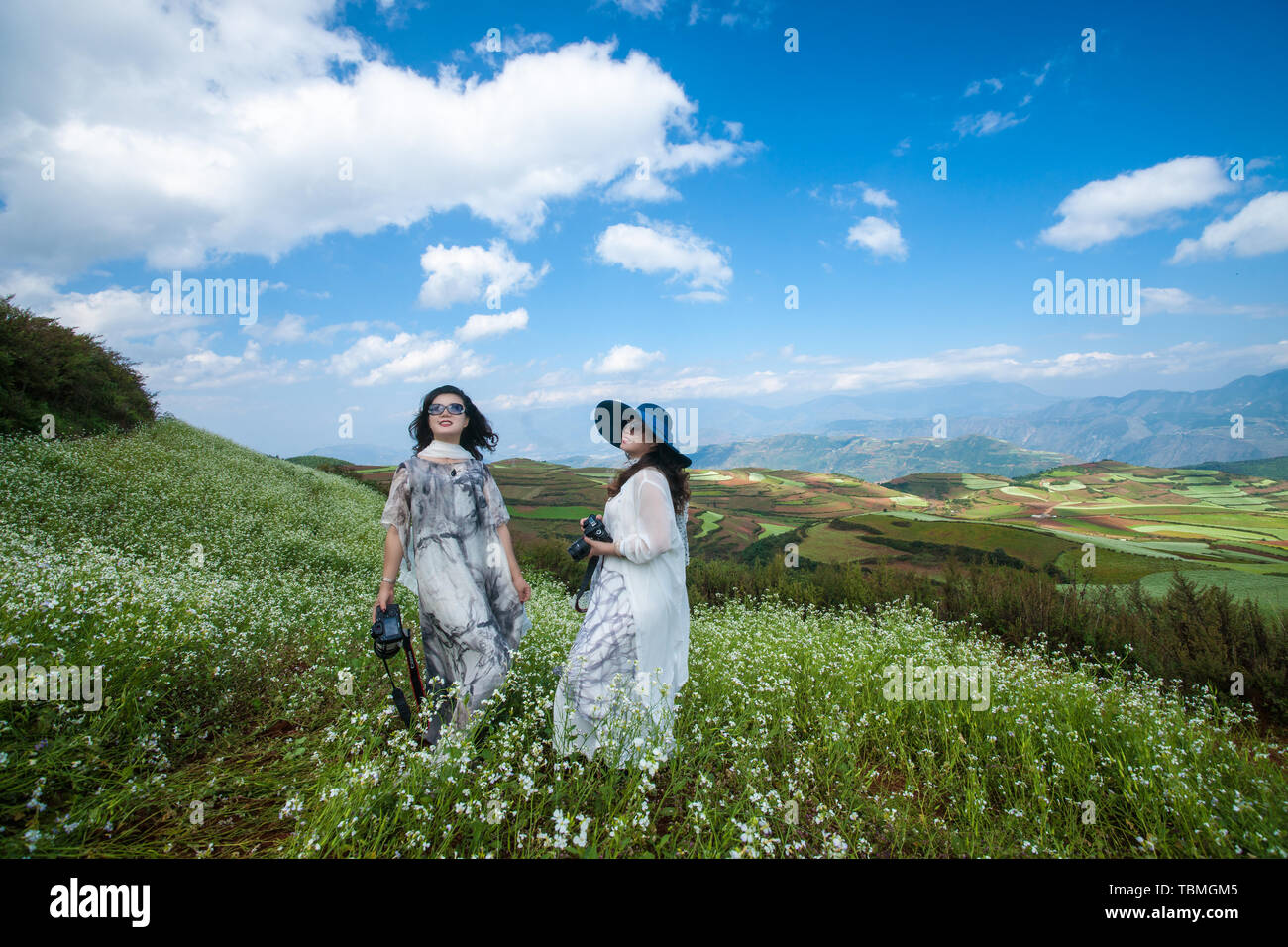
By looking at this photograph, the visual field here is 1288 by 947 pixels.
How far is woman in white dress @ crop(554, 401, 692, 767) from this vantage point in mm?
3537

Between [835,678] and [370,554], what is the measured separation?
11.7 meters

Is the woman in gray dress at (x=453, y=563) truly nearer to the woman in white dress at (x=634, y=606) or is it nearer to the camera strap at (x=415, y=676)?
the camera strap at (x=415, y=676)

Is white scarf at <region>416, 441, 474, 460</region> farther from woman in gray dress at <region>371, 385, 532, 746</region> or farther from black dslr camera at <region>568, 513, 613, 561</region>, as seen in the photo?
black dslr camera at <region>568, 513, 613, 561</region>

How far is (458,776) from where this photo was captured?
8.93 ft

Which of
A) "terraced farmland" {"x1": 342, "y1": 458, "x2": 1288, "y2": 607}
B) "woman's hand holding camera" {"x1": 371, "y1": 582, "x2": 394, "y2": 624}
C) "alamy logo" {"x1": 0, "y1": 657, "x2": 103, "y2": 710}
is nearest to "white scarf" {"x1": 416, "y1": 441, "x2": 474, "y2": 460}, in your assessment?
"woman's hand holding camera" {"x1": 371, "y1": 582, "x2": 394, "y2": 624}

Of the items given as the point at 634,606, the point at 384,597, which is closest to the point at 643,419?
the point at 634,606

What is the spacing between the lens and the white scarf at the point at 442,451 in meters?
3.84

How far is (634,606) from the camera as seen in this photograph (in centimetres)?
372
